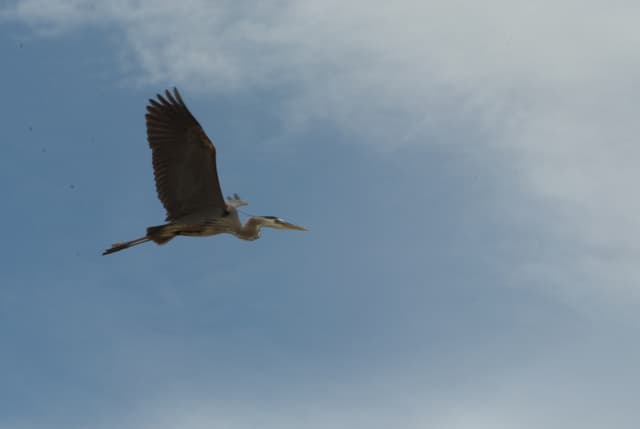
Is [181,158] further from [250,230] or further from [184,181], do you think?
[250,230]

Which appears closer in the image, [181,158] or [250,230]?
[181,158]

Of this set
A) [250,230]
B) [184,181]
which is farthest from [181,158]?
[250,230]

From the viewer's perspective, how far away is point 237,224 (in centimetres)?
2000

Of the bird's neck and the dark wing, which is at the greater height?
the dark wing

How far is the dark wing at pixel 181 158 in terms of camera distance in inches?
751

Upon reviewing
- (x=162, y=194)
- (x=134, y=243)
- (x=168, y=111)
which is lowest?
(x=134, y=243)

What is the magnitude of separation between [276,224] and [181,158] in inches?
109

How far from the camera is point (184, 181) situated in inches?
768

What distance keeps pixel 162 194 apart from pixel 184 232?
96 cm

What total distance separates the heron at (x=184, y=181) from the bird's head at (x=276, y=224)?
31 millimetres

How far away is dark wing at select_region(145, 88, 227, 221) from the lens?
19067 millimetres

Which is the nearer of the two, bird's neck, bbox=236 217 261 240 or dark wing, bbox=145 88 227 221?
dark wing, bbox=145 88 227 221

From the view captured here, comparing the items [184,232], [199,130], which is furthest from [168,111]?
[184,232]

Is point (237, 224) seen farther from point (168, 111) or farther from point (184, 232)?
point (168, 111)
